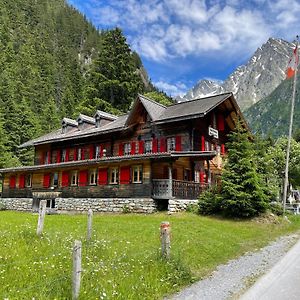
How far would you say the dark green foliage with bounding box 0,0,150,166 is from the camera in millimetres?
63125

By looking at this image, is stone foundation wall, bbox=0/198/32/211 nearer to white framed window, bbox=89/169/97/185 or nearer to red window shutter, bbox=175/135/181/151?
white framed window, bbox=89/169/97/185

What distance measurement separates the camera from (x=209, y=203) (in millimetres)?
24500

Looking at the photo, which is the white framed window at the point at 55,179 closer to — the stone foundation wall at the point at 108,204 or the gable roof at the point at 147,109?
the stone foundation wall at the point at 108,204

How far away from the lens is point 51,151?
4138cm

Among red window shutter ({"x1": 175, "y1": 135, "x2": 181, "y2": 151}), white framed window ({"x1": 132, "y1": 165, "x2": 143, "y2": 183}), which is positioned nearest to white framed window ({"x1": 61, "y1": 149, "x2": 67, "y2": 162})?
white framed window ({"x1": 132, "y1": 165, "x2": 143, "y2": 183})

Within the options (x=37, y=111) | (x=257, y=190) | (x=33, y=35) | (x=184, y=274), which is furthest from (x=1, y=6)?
(x=184, y=274)

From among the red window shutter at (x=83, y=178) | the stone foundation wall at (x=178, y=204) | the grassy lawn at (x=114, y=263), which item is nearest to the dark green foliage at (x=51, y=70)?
the red window shutter at (x=83, y=178)

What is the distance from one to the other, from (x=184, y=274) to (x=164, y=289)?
121 centimetres

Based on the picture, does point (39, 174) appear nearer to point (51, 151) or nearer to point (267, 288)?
point (51, 151)

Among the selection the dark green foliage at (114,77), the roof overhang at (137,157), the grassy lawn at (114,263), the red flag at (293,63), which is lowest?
the grassy lawn at (114,263)

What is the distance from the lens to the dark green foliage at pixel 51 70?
207 ft

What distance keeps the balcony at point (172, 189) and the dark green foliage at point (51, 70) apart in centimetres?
3459

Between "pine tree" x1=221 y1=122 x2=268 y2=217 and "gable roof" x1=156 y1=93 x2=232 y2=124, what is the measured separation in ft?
17.6

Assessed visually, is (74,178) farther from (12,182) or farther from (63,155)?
(12,182)
